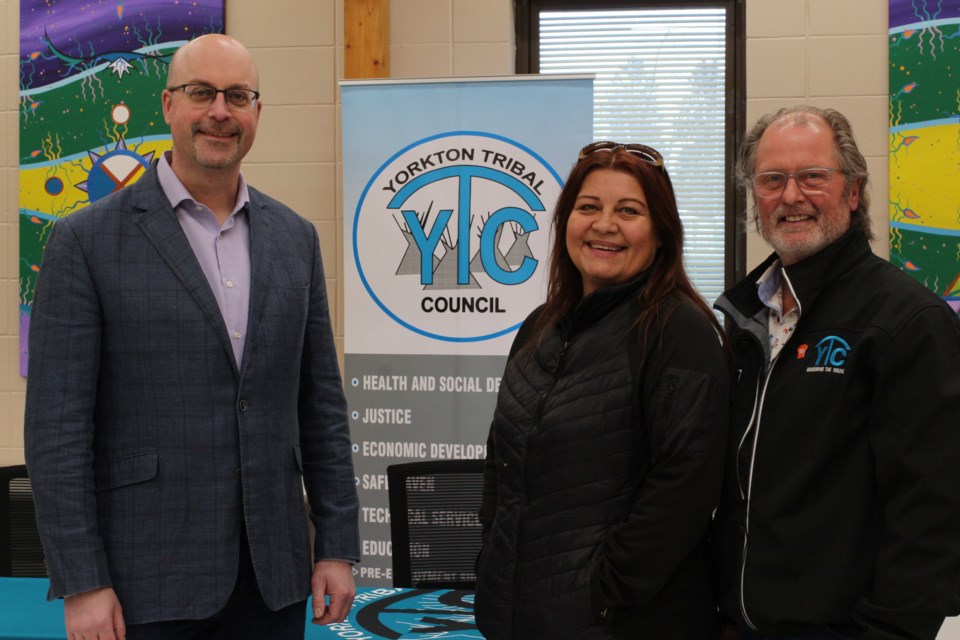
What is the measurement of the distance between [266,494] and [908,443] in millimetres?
1013

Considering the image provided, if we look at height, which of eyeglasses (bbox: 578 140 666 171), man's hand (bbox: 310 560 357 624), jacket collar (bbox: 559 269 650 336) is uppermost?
eyeglasses (bbox: 578 140 666 171)

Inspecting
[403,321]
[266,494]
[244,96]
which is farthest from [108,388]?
[403,321]

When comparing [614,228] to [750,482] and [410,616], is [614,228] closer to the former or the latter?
→ [750,482]

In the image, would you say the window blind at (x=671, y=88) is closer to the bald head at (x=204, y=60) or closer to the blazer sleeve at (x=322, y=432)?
the blazer sleeve at (x=322, y=432)

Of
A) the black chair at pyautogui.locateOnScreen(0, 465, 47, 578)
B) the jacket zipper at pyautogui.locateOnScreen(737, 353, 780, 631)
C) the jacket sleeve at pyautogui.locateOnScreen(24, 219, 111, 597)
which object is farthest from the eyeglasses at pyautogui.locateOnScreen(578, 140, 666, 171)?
the black chair at pyautogui.locateOnScreen(0, 465, 47, 578)

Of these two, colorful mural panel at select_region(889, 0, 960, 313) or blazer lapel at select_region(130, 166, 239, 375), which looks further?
colorful mural panel at select_region(889, 0, 960, 313)

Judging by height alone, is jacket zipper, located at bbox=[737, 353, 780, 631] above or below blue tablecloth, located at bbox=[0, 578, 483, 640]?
above

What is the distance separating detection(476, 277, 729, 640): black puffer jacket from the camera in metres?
1.41

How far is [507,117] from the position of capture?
138 inches

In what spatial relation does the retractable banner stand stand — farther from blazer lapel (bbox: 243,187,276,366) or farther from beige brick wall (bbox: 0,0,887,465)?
blazer lapel (bbox: 243,187,276,366)

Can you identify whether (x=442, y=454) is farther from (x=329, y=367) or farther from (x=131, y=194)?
(x=131, y=194)

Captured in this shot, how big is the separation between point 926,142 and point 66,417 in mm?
3468

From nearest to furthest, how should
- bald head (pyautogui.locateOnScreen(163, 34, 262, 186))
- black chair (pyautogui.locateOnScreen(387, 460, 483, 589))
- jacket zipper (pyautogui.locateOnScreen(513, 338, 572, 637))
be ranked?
jacket zipper (pyautogui.locateOnScreen(513, 338, 572, 637))
bald head (pyautogui.locateOnScreen(163, 34, 262, 186))
black chair (pyautogui.locateOnScreen(387, 460, 483, 589))

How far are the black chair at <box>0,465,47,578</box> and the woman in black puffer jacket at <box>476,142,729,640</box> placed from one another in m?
1.60
